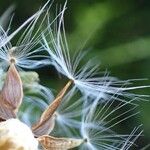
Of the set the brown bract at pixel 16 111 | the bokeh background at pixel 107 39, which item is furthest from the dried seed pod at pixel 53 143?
the bokeh background at pixel 107 39

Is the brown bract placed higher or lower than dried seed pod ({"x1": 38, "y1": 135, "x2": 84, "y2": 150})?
higher

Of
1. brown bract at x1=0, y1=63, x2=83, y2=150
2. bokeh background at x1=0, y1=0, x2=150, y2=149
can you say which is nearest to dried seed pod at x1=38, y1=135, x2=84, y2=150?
brown bract at x1=0, y1=63, x2=83, y2=150

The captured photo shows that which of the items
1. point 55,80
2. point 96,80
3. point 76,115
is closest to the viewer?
point 96,80

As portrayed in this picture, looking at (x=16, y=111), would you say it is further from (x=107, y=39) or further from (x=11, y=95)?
(x=107, y=39)

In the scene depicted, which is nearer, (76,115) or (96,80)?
(96,80)

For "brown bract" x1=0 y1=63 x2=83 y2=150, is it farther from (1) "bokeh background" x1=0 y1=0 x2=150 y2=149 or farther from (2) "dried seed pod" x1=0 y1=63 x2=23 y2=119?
(1) "bokeh background" x1=0 y1=0 x2=150 y2=149

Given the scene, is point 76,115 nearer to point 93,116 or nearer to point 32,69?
point 93,116

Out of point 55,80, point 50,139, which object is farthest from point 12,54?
point 55,80
